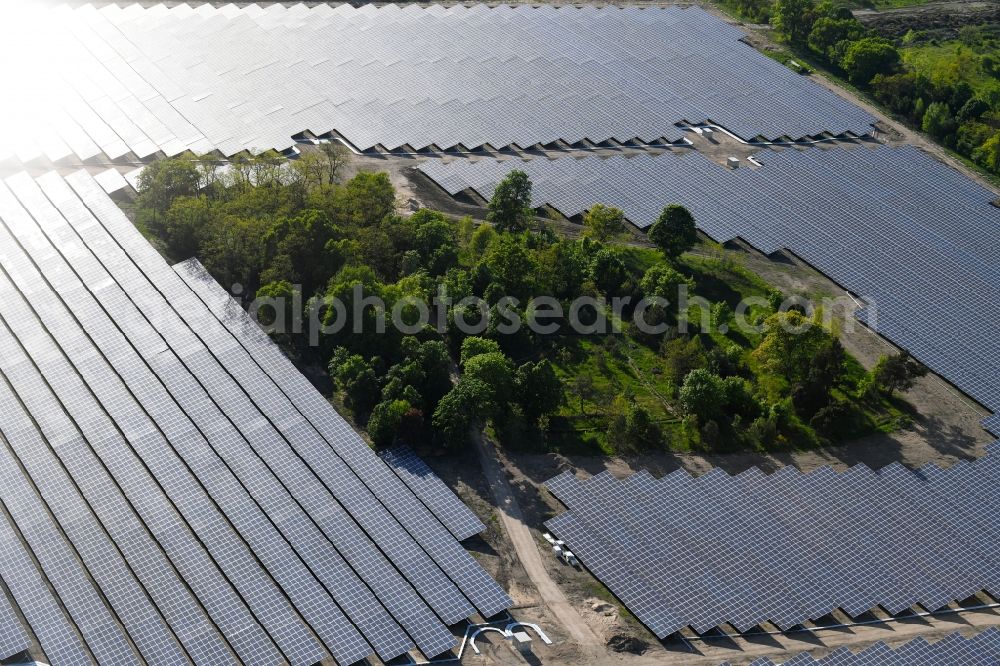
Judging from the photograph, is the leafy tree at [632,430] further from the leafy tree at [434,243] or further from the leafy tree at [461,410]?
the leafy tree at [434,243]

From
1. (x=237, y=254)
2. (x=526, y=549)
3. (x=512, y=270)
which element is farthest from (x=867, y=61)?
(x=526, y=549)

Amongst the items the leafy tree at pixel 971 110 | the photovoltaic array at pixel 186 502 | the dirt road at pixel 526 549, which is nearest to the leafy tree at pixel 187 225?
the photovoltaic array at pixel 186 502

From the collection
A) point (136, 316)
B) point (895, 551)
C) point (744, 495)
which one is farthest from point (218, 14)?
point (895, 551)

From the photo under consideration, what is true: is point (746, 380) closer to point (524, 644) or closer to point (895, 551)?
point (895, 551)

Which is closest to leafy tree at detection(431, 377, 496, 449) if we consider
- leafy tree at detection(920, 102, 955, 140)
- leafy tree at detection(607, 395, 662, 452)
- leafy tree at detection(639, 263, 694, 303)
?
leafy tree at detection(607, 395, 662, 452)

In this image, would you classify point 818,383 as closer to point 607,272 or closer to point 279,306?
point 607,272
